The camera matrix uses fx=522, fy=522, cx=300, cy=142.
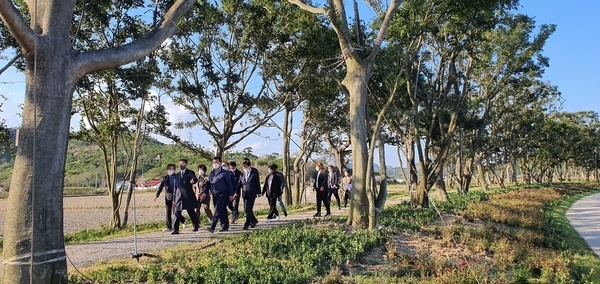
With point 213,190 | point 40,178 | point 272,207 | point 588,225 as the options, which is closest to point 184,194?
point 213,190

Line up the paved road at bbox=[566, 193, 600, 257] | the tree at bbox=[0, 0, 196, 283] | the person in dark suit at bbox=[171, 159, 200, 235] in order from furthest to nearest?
the person in dark suit at bbox=[171, 159, 200, 235]
the paved road at bbox=[566, 193, 600, 257]
the tree at bbox=[0, 0, 196, 283]

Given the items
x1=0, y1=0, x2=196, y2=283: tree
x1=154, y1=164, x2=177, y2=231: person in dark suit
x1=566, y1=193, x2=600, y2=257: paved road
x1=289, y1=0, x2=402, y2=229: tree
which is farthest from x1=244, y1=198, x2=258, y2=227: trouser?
x1=566, y1=193, x2=600, y2=257: paved road

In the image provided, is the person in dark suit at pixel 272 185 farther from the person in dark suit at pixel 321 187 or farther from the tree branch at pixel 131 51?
the tree branch at pixel 131 51

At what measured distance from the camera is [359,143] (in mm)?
10516

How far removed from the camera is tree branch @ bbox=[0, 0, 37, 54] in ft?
16.2

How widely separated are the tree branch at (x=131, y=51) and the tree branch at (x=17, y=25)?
54cm

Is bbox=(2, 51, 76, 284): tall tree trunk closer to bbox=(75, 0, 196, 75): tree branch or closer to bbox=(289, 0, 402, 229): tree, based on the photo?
bbox=(75, 0, 196, 75): tree branch

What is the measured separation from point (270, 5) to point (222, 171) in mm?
5120

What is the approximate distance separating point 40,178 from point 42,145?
342mm

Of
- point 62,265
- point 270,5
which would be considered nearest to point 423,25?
point 270,5

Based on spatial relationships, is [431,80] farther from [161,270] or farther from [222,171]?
[161,270]

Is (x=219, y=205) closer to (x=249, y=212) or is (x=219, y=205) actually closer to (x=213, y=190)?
(x=213, y=190)

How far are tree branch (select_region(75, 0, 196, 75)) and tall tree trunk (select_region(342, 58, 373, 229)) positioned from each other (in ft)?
15.3

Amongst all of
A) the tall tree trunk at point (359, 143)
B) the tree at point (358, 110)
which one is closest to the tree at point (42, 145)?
the tree at point (358, 110)
